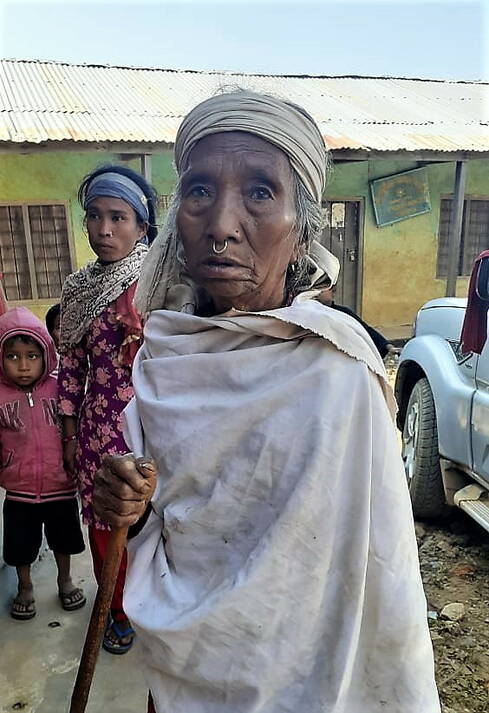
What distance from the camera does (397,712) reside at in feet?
3.51

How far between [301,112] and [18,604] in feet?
8.61

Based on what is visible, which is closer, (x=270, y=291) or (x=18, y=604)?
(x=270, y=291)

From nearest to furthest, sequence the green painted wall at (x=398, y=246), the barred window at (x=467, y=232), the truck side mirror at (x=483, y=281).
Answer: the truck side mirror at (x=483, y=281), the green painted wall at (x=398, y=246), the barred window at (x=467, y=232)

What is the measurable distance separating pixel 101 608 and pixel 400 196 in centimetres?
1007

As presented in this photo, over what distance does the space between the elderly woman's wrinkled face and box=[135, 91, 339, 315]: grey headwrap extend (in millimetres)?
23

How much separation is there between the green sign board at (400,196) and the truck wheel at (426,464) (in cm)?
690

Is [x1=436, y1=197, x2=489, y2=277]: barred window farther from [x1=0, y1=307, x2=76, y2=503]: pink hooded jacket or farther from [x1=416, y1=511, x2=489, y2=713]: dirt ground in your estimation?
[x1=0, y1=307, x2=76, y2=503]: pink hooded jacket

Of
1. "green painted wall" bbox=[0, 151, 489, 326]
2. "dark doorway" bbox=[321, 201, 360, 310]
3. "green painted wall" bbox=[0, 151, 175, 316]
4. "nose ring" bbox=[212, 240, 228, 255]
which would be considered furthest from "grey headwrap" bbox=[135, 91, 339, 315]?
"green painted wall" bbox=[0, 151, 489, 326]

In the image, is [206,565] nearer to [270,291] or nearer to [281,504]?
[281,504]

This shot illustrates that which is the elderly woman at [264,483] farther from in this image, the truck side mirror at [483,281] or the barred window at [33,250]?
the barred window at [33,250]

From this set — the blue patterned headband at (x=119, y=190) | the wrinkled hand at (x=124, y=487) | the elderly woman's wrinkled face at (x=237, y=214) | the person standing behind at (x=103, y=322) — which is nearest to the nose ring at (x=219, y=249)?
the elderly woman's wrinkled face at (x=237, y=214)

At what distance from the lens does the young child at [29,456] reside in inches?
107

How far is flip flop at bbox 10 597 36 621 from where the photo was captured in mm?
2775

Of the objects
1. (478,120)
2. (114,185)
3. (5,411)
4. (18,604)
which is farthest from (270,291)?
(478,120)
